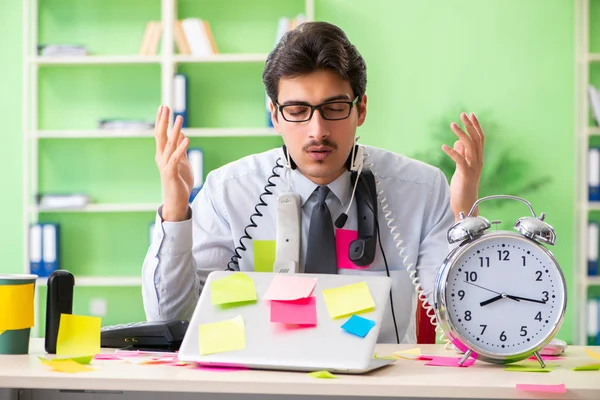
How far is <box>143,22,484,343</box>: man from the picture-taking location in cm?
204

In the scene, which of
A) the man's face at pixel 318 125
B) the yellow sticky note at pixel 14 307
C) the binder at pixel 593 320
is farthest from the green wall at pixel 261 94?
the yellow sticky note at pixel 14 307

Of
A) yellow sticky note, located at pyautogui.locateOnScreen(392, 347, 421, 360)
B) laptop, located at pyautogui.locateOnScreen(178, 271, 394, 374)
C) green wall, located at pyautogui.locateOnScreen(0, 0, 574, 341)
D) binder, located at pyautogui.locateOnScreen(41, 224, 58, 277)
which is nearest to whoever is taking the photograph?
laptop, located at pyautogui.locateOnScreen(178, 271, 394, 374)

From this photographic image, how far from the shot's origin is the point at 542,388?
1242mm

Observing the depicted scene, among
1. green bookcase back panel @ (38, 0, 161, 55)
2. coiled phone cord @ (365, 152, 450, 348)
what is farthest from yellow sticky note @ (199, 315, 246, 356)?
green bookcase back panel @ (38, 0, 161, 55)

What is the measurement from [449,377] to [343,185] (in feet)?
3.25

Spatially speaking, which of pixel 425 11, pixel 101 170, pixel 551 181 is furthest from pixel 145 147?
pixel 551 181

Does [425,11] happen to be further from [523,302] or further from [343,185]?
[523,302]

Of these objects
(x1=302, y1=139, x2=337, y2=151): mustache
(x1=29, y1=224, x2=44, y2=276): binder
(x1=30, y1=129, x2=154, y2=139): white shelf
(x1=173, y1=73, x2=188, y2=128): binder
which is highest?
(x1=173, y1=73, x2=188, y2=128): binder

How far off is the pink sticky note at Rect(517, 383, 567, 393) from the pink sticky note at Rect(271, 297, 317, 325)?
0.38 m

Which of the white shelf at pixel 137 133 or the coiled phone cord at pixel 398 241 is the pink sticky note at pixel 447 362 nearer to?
the coiled phone cord at pixel 398 241

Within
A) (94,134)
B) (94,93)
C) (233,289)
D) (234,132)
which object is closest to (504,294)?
(233,289)

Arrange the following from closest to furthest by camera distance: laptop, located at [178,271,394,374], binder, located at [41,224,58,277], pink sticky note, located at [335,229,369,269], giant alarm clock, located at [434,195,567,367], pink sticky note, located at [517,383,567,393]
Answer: pink sticky note, located at [517,383,567,393]
laptop, located at [178,271,394,374]
giant alarm clock, located at [434,195,567,367]
pink sticky note, located at [335,229,369,269]
binder, located at [41,224,58,277]

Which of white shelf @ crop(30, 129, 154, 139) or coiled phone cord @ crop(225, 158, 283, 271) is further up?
white shelf @ crop(30, 129, 154, 139)

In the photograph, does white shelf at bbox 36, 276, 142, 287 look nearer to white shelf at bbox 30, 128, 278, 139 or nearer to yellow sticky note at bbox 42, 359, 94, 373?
white shelf at bbox 30, 128, 278, 139
